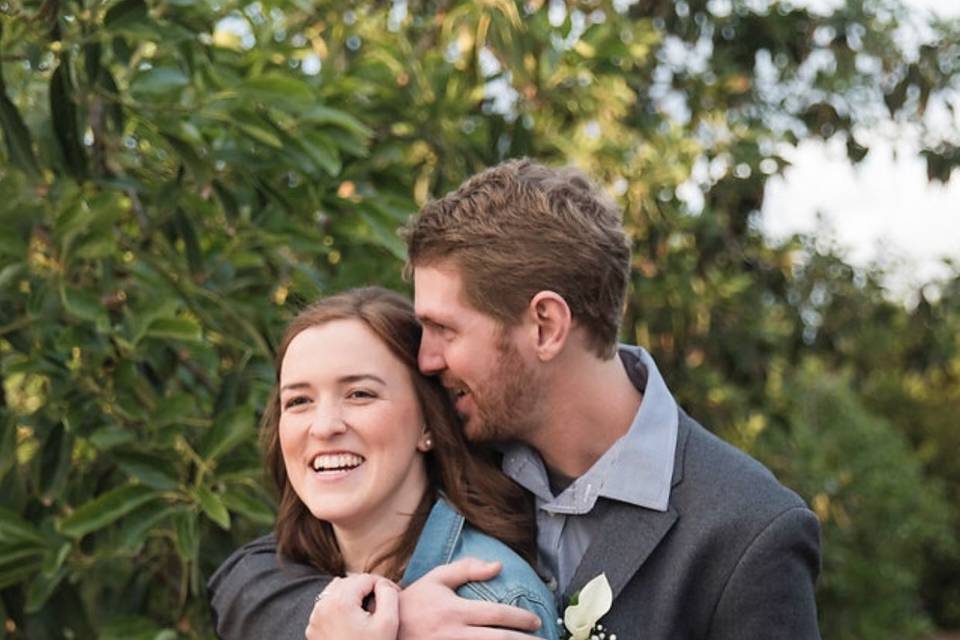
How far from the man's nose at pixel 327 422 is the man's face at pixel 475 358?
0.54ft

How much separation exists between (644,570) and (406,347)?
0.53 m

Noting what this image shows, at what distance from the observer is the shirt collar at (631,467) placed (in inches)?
96.7

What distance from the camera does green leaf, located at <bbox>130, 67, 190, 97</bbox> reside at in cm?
313

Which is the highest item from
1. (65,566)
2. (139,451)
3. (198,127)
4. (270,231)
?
(198,127)

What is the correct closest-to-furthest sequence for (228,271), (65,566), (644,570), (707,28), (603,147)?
(644,570)
(65,566)
(228,271)
(603,147)
(707,28)

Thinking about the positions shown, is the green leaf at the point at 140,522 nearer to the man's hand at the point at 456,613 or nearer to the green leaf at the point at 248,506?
the green leaf at the point at 248,506

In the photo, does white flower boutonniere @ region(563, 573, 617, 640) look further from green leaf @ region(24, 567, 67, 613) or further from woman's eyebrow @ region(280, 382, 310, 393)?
green leaf @ region(24, 567, 67, 613)

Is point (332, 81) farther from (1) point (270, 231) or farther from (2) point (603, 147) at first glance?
(2) point (603, 147)

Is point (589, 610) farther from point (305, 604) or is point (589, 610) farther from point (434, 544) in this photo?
point (305, 604)

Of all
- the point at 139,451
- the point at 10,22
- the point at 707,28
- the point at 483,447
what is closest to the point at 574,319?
the point at 483,447

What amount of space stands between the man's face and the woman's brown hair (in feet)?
0.14

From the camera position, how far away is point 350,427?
2484mm

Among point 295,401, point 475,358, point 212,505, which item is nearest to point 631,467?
point 475,358

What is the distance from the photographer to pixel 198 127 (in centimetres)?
324
